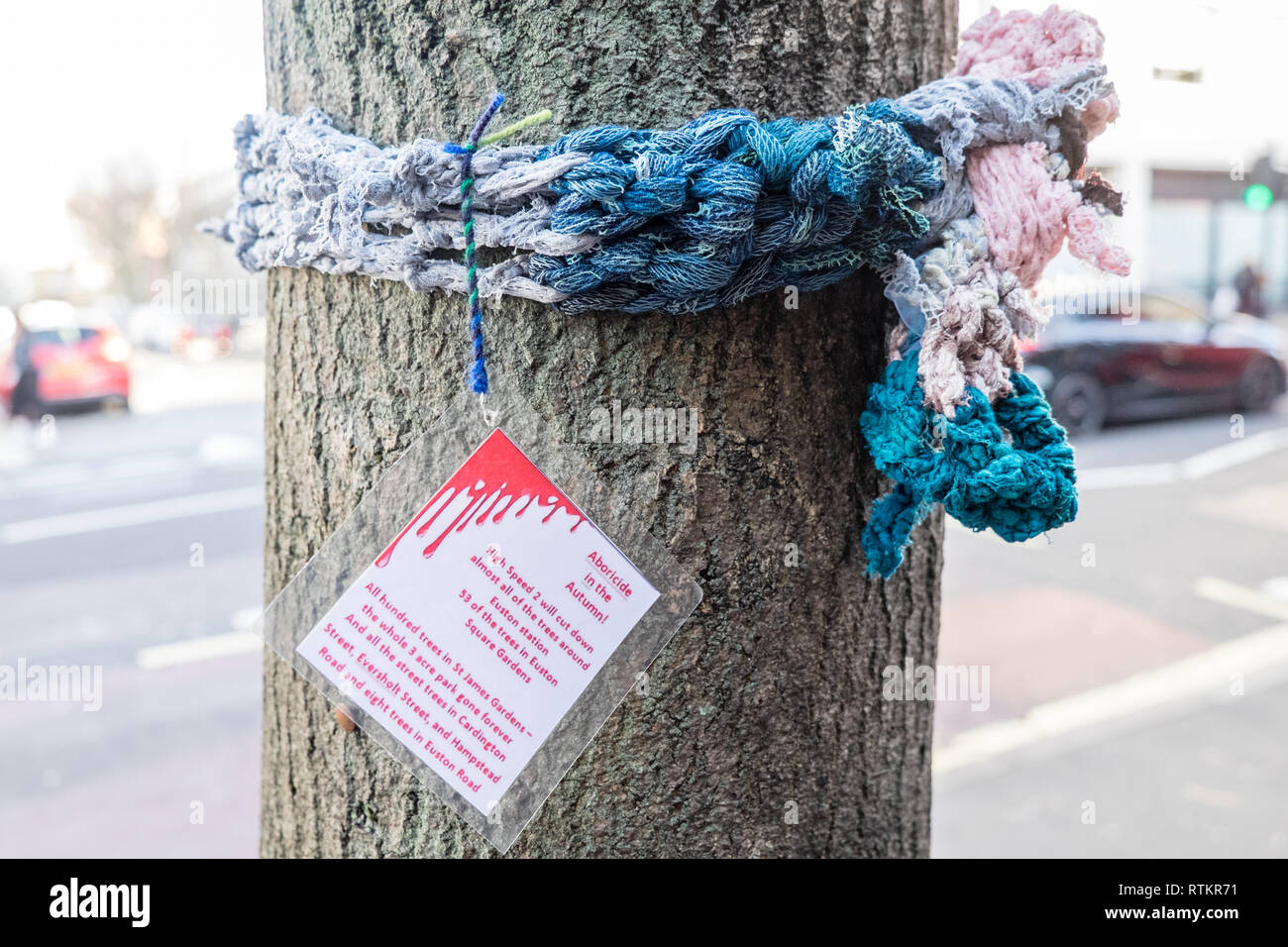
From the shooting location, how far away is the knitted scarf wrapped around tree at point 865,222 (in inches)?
33.0

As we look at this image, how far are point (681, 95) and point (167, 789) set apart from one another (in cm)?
394

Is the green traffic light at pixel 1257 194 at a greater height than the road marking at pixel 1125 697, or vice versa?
the green traffic light at pixel 1257 194

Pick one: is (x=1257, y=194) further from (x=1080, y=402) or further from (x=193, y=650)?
(x=193, y=650)

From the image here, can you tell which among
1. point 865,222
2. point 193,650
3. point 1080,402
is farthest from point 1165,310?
point 865,222

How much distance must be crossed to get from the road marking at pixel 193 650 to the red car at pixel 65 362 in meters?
8.50

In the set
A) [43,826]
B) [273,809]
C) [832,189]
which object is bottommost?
[43,826]

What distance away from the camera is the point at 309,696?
1086mm

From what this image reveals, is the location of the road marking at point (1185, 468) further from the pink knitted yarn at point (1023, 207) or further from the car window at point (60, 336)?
the car window at point (60, 336)

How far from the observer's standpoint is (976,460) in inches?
33.9

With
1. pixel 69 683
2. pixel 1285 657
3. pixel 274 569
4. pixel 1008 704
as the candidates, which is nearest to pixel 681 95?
pixel 274 569

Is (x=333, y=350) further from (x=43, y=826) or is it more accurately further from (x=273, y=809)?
(x=43, y=826)

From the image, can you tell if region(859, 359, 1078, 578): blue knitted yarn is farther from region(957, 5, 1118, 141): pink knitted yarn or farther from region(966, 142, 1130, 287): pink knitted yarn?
region(957, 5, 1118, 141): pink knitted yarn

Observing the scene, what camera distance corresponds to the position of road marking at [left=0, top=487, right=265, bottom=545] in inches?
309

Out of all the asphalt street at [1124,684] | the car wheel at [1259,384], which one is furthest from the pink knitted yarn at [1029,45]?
the car wheel at [1259,384]
